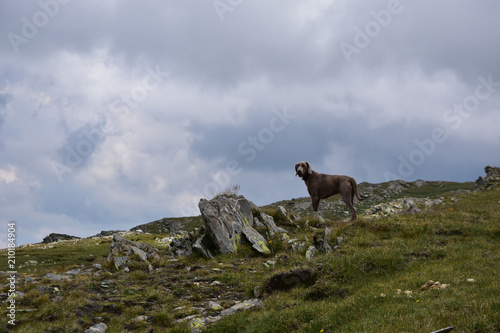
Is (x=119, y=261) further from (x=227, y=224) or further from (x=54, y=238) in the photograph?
(x=54, y=238)

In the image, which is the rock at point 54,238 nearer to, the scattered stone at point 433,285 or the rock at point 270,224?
the rock at point 270,224

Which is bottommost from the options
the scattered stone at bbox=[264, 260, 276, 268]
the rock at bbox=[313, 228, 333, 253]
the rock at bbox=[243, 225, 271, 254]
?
the scattered stone at bbox=[264, 260, 276, 268]

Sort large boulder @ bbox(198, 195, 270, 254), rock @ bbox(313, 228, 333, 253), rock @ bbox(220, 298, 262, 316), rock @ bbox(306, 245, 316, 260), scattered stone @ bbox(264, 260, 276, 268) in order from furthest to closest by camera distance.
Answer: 1. large boulder @ bbox(198, 195, 270, 254)
2. scattered stone @ bbox(264, 260, 276, 268)
3. rock @ bbox(306, 245, 316, 260)
4. rock @ bbox(313, 228, 333, 253)
5. rock @ bbox(220, 298, 262, 316)

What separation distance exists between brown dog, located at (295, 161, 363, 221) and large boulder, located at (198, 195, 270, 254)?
5.40 meters

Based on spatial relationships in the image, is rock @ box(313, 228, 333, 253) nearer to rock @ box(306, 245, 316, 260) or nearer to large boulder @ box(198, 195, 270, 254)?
rock @ box(306, 245, 316, 260)

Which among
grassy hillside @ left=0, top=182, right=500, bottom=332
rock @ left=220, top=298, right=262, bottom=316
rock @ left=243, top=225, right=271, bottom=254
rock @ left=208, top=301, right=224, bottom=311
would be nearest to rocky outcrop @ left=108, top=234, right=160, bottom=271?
grassy hillside @ left=0, top=182, right=500, bottom=332

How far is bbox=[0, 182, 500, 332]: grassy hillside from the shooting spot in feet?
26.6

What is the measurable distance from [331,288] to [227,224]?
→ 39.1 feet

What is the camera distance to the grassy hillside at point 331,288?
811cm

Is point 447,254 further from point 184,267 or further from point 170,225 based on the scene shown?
point 170,225

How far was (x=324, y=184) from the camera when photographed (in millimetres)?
23688

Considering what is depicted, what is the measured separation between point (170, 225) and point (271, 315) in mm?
135295

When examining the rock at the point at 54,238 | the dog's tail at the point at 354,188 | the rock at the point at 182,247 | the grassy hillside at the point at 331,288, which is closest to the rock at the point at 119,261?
the grassy hillside at the point at 331,288

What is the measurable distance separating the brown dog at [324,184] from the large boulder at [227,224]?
17.7ft
